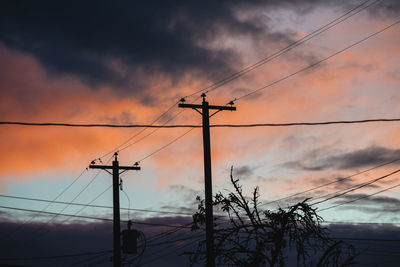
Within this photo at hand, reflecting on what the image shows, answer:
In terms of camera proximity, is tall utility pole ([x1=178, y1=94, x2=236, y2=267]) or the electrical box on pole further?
the electrical box on pole

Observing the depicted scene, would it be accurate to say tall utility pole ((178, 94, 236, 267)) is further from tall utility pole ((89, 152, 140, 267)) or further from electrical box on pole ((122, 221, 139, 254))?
electrical box on pole ((122, 221, 139, 254))

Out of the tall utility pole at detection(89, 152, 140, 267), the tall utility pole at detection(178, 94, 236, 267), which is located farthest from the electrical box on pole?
the tall utility pole at detection(178, 94, 236, 267)

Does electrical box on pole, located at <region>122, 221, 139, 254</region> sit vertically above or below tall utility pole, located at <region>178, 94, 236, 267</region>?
below

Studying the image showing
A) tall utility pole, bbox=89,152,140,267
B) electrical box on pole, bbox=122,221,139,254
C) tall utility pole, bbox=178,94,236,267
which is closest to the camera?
tall utility pole, bbox=178,94,236,267

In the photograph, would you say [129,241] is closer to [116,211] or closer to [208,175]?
[116,211]

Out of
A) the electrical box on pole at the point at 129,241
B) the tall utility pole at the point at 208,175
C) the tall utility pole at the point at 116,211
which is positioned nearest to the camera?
the tall utility pole at the point at 208,175

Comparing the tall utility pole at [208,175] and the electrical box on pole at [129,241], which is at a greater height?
the tall utility pole at [208,175]

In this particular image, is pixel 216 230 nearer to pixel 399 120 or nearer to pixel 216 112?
pixel 216 112

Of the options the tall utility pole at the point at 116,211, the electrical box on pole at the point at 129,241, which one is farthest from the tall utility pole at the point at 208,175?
the electrical box on pole at the point at 129,241

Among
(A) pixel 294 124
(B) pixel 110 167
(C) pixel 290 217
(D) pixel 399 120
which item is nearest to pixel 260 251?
(C) pixel 290 217

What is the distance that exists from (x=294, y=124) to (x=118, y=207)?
11.0 m

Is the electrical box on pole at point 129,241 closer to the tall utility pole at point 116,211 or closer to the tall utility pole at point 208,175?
the tall utility pole at point 116,211

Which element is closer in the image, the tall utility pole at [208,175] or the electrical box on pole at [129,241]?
the tall utility pole at [208,175]

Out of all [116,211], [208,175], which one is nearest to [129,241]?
[116,211]
